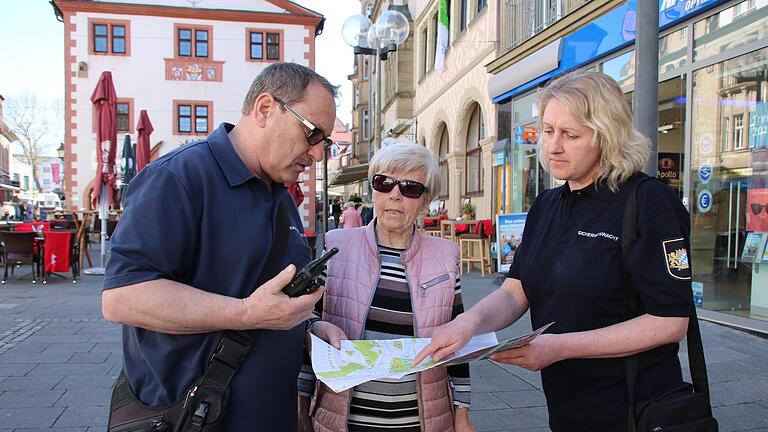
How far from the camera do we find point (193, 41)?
27.1 m

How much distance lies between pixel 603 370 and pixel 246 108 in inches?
52.9

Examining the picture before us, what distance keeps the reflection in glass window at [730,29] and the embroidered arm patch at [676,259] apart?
212 inches

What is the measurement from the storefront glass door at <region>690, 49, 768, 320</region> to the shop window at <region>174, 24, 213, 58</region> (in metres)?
25.2

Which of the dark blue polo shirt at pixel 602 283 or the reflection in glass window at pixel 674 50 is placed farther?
the reflection in glass window at pixel 674 50

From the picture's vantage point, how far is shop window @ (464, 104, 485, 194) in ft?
47.1

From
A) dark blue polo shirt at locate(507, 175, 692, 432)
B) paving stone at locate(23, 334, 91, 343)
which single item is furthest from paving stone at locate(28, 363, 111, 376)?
dark blue polo shirt at locate(507, 175, 692, 432)

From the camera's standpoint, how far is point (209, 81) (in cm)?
2702

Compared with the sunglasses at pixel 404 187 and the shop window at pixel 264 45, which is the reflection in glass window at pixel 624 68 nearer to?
the sunglasses at pixel 404 187

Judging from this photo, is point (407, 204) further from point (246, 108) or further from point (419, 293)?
point (246, 108)

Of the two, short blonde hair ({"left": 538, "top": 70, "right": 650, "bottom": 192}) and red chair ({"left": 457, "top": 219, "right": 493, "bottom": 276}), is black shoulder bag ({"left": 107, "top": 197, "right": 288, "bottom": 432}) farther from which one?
red chair ({"left": 457, "top": 219, "right": 493, "bottom": 276})

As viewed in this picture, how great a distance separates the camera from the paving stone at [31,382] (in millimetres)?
4043

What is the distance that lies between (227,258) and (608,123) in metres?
1.17

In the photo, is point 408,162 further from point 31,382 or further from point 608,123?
point 31,382

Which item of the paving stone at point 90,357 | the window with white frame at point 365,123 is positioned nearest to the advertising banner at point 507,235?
the paving stone at point 90,357
